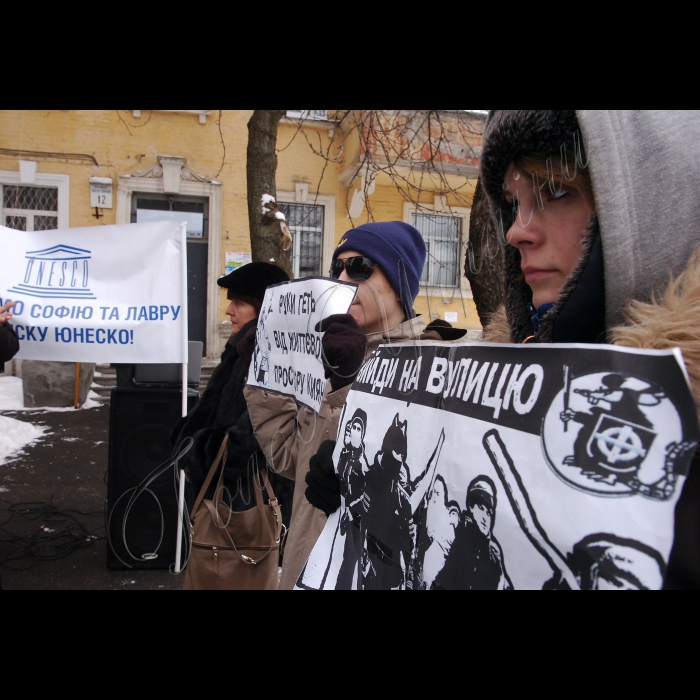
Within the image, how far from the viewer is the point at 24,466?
19.9 ft

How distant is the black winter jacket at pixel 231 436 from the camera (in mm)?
2486

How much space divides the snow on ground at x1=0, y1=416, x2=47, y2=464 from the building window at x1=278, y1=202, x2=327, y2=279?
6.03 meters

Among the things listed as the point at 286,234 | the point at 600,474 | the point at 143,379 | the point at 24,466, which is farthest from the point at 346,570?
the point at 24,466

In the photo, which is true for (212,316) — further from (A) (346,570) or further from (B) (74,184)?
(A) (346,570)

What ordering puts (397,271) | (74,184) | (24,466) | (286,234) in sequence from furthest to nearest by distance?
(74,184) < (24,466) < (286,234) < (397,271)

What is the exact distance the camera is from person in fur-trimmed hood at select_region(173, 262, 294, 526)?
2498 mm

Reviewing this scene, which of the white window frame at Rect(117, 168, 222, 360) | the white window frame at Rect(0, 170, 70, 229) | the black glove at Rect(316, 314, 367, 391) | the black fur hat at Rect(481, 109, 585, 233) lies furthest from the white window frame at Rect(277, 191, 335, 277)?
the black fur hat at Rect(481, 109, 585, 233)

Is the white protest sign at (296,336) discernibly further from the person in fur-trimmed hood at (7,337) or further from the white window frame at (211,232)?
the white window frame at (211,232)

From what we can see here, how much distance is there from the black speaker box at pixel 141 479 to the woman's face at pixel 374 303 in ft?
8.02

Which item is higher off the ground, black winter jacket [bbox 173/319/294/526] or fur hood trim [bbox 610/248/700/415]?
fur hood trim [bbox 610/248/700/415]

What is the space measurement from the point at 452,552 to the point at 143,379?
11.7 feet

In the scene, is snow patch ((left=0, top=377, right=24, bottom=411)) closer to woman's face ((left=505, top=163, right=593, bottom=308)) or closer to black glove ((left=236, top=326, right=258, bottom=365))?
black glove ((left=236, top=326, right=258, bottom=365))

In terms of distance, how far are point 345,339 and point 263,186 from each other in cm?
339

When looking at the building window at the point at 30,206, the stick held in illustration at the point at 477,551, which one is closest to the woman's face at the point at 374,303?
the stick held in illustration at the point at 477,551
